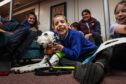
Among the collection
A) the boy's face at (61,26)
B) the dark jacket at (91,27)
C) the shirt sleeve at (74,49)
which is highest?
the dark jacket at (91,27)

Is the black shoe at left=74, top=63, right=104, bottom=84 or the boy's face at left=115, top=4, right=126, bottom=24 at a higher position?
the boy's face at left=115, top=4, right=126, bottom=24

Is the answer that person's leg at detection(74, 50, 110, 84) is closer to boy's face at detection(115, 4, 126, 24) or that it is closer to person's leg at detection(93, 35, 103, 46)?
boy's face at detection(115, 4, 126, 24)

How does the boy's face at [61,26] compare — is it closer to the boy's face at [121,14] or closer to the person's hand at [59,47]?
the person's hand at [59,47]

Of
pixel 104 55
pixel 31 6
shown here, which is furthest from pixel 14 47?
pixel 31 6

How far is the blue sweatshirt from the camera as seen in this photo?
1322 mm

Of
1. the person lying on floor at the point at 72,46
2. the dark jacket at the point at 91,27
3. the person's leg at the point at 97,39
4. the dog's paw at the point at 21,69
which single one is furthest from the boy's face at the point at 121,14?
the dark jacket at the point at 91,27

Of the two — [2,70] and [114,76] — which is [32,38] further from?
[114,76]

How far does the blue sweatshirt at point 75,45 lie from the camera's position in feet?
4.34

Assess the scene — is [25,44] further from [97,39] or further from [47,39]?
[97,39]

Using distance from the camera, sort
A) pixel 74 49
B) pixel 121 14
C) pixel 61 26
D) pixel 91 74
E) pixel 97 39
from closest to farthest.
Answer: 1. pixel 91 74
2. pixel 121 14
3. pixel 74 49
4. pixel 61 26
5. pixel 97 39

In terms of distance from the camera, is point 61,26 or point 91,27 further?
point 91,27

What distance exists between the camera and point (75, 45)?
1.34m

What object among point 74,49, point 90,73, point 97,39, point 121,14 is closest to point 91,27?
point 97,39

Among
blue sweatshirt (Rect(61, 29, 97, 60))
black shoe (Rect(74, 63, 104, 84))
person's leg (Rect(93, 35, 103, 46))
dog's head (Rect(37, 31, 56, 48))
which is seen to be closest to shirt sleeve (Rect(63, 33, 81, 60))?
blue sweatshirt (Rect(61, 29, 97, 60))
